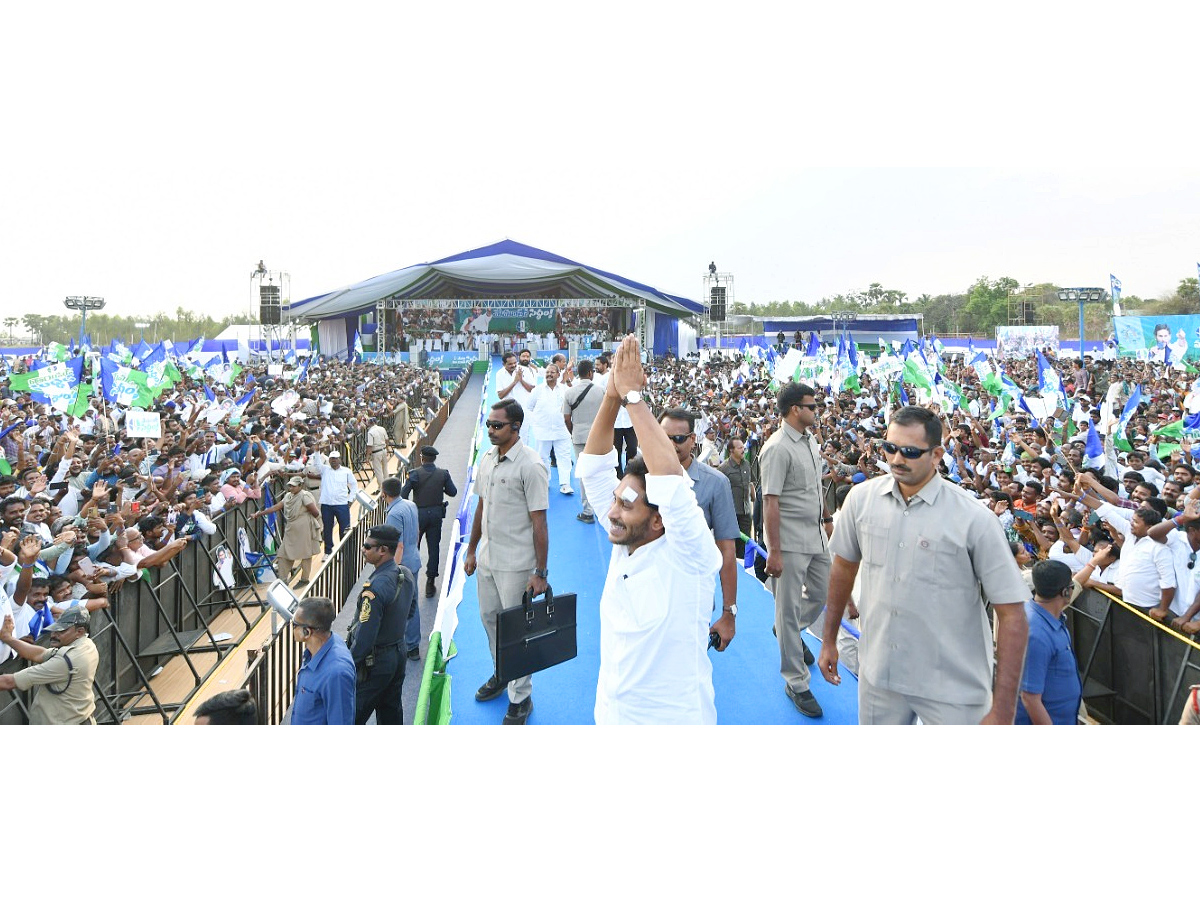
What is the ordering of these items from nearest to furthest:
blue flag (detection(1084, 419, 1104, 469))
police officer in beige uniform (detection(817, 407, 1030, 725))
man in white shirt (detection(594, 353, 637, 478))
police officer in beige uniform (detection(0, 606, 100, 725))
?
police officer in beige uniform (detection(817, 407, 1030, 725)), police officer in beige uniform (detection(0, 606, 100, 725)), man in white shirt (detection(594, 353, 637, 478)), blue flag (detection(1084, 419, 1104, 469))

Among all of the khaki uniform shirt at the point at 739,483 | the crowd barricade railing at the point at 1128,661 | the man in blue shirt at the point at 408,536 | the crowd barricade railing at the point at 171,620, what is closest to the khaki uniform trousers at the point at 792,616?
the crowd barricade railing at the point at 1128,661

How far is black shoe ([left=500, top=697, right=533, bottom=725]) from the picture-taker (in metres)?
4.18

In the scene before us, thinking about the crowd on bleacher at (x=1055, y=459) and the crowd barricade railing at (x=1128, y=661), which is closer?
the crowd barricade railing at (x=1128, y=661)

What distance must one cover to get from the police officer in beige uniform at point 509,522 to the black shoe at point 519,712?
0.01 m

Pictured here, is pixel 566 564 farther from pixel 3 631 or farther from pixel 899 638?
pixel 899 638

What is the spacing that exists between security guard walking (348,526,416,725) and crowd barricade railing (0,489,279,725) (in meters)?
1.90

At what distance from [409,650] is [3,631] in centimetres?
261

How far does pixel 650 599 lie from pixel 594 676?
7.69ft

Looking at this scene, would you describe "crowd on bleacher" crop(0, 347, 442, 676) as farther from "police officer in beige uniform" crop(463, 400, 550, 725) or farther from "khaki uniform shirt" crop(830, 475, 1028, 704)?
"khaki uniform shirt" crop(830, 475, 1028, 704)

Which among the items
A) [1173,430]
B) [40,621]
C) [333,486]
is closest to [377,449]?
[333,486]

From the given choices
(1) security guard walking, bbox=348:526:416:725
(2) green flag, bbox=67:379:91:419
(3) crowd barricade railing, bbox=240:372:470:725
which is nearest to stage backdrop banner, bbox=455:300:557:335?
(2) green flag, bbox=67:379:91:419

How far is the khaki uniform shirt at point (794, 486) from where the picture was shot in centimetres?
426

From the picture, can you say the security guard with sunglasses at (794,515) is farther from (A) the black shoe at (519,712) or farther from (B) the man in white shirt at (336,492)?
(B) the man in white shirt at (336,492)

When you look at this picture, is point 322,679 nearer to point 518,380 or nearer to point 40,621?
point 40,621
